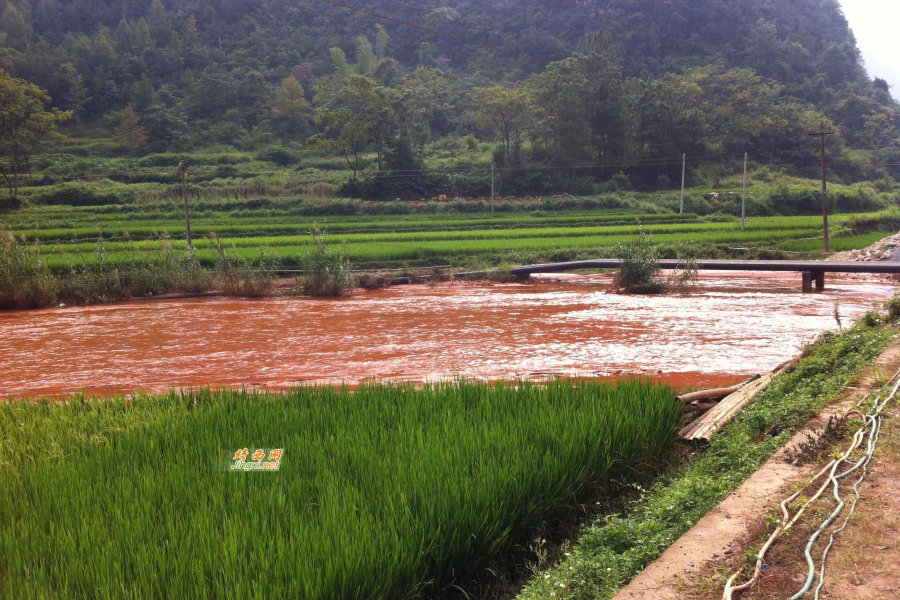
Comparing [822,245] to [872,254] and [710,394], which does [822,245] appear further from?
[710,394]

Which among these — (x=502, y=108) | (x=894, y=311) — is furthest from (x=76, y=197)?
(x=894, y=311)

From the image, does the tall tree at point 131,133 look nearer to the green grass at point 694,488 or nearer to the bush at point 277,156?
the bush at point 277,156

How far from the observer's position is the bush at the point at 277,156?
48519 millimetres

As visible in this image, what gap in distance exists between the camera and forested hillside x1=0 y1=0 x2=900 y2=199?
4575 cm

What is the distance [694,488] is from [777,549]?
98cm

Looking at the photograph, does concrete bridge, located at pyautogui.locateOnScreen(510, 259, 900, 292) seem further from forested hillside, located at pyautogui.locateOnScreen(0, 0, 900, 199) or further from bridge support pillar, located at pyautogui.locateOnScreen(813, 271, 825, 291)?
forested hillside, located at pyautogui.locateOnScreen(0, 0, 900, 199)

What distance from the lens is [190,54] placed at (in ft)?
213

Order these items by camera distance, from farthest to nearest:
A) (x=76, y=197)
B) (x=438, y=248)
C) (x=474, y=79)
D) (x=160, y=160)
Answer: (x=474, y=79) → (x=160, y=160) → (x=76, y=197) → (x=438, y=248)

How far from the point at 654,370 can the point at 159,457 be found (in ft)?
18.7

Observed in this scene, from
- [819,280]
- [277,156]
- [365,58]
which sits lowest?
[819,280]

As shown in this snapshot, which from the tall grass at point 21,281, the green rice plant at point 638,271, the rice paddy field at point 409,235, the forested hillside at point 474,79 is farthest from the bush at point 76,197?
the green rice plant at point 638,271

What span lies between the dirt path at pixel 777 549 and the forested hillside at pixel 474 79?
27804 millimetres

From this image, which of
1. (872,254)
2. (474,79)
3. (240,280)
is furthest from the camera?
(474,79)

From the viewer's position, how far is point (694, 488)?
3.75 meters
